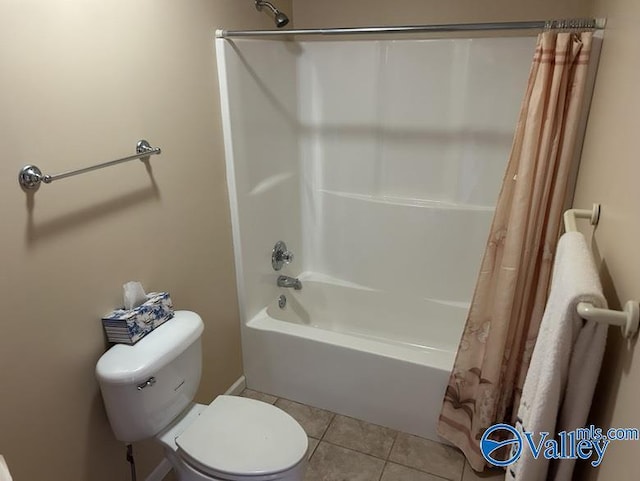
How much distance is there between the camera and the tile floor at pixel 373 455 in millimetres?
1984

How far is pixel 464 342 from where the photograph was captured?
193 cm

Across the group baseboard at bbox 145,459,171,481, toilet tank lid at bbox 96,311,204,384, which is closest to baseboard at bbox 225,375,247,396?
baseboard at bbox 145,459,171,481

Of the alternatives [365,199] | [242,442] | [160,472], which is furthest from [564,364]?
[365,199]

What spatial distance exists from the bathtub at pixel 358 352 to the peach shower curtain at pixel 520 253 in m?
0.14

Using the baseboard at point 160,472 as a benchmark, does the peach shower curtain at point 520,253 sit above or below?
above

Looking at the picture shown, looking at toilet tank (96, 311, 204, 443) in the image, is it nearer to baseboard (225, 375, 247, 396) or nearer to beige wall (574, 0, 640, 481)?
baseboard (225, 375, 247, 396)

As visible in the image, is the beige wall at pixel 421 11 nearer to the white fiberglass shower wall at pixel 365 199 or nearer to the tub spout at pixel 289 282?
the white fiberglass shower wall at pixel 365 199

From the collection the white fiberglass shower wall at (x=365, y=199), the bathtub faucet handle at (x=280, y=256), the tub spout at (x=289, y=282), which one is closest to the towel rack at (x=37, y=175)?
the white fiberglass shower wall at (x=365, y=199)

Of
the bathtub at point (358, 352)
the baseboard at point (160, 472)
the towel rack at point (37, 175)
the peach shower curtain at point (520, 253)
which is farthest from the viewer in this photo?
the bathtub at point (358, 352)

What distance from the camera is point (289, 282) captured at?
2.69 metres

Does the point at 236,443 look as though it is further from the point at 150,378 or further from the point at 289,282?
the point at 289,282

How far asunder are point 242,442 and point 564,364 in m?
1.15

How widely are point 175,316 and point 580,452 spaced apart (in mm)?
1351

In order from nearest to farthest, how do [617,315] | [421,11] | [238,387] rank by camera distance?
[617,315] → [421,11] → [238,387]
